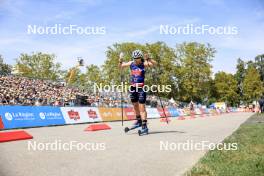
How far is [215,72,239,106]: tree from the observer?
343 ft

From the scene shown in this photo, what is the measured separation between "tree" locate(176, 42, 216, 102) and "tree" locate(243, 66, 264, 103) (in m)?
12.9

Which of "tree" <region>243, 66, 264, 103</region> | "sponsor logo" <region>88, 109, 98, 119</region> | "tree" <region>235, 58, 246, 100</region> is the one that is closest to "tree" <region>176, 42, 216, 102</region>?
"tree" <region>243, 66, 264, 103</region>

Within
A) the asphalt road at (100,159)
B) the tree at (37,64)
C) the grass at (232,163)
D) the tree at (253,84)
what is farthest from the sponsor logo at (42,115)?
the tree at (253,84)

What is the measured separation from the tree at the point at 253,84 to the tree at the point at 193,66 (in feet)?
42.4

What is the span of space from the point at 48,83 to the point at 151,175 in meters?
22.9

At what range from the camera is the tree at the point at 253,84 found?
90950mm

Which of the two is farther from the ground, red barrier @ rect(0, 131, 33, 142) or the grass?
red barrier @ rect(0, 131, 33, 142)

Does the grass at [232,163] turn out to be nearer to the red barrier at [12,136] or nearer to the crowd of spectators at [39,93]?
the red barrier at [12,136]

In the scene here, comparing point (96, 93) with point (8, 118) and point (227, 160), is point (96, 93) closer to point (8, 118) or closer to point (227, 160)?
point (8, 118)

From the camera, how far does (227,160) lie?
6.74 meters

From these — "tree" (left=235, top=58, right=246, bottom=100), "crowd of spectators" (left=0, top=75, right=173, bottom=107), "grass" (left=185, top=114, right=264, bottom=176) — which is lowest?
"grass" (left=185, top=114, right=264, bottom=176)

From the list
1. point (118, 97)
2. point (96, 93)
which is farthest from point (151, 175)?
point (118, 97)

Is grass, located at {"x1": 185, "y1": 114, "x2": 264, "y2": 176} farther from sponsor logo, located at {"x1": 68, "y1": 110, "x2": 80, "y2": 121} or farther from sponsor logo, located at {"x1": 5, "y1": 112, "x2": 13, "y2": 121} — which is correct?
sponsor logo, located at {"x1": 68, "y1": 110, "x2": 80, "y2": 121}

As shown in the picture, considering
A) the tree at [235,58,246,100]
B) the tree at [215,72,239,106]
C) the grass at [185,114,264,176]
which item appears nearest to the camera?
the grass at [185,114,264,176]
